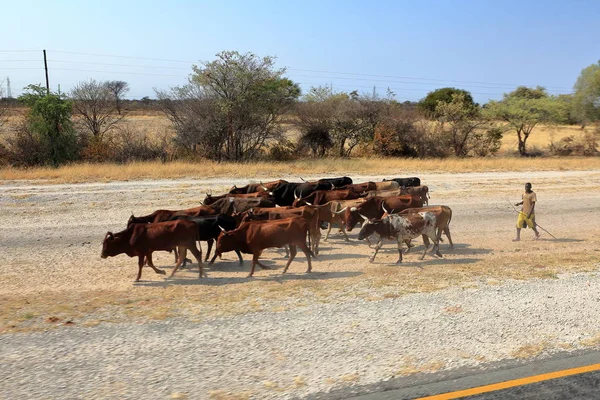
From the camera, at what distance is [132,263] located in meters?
11.6

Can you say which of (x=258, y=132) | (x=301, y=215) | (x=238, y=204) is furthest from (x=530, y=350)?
(x=258, y=132)

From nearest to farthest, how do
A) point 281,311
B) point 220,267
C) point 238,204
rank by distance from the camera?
point 281,311
point 220,267
point 238,204

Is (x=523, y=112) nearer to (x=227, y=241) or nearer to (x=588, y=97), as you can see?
(x=588, y=97)

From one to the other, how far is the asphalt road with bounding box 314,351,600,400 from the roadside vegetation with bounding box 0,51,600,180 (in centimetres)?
2167

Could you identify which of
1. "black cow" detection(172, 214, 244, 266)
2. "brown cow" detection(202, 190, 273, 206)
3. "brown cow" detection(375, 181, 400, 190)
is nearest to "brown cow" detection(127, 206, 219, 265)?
"black cow" detection(172, 214, 244, 266)

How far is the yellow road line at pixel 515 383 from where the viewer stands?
545 cm

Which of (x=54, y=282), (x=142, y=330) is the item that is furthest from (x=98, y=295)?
(x=142, y=330)

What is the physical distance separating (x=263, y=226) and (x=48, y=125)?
2272 cm

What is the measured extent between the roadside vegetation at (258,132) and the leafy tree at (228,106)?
0.19 ft

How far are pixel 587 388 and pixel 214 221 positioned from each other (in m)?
7.73

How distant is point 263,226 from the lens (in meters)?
10.6

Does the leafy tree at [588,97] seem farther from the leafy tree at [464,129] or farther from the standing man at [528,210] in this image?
the standing man at [528,210]

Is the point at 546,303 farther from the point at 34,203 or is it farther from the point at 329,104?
the point at 329,104

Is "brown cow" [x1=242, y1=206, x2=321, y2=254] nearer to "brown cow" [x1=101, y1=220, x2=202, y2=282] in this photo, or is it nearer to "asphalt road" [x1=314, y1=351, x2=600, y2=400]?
"brown cow" [x1=101, y1=220, x2=202, y2=282]
